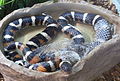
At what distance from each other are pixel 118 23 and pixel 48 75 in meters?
1.02

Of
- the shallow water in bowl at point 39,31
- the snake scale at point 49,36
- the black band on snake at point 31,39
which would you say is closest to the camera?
the snake scale at point 49,36

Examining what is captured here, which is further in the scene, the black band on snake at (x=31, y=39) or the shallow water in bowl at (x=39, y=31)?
the shallow water in bowl at (x=39, y=31)

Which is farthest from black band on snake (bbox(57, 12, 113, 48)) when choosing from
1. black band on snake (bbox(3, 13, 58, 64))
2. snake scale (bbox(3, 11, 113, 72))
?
black band on snake (bbox(3, 13, 58, 64))

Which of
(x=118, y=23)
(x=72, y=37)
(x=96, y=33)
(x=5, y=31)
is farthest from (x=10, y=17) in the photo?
(x=118, y=23)

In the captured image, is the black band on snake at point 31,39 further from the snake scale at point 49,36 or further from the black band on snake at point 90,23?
the black band on snake at point 90,23

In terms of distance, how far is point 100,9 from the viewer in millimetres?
3244

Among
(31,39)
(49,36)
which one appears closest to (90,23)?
(49,36)

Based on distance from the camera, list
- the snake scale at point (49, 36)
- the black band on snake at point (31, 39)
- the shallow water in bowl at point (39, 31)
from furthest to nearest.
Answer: the shallow water in bowl at point (39, 31), the black band on snake at point (31, 39), the snake scale at point (49, 36)

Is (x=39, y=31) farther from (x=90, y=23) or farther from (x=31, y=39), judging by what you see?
(x=90, y=23)

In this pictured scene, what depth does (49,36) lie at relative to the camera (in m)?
3.16

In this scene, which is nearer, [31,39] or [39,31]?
[31,39]

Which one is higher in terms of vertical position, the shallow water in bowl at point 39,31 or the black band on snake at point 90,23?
the black band on snake at point 90,23

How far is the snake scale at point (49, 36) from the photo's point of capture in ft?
9.05

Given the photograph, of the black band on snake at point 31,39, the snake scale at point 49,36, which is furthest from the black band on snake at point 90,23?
the black band on snake at point 31,39
